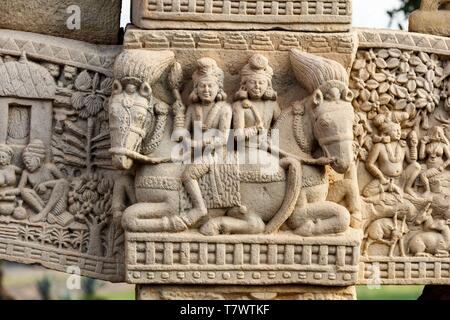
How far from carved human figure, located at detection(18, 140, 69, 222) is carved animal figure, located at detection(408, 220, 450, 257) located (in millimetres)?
1773

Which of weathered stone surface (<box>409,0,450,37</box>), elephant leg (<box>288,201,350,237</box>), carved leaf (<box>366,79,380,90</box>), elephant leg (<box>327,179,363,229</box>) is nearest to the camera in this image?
elephant leg (<box>288,201,350,237</box>)

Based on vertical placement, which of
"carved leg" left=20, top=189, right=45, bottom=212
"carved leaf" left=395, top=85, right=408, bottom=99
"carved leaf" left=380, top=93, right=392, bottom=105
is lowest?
"carved leg" left=20, top=189, right=45, bottom=212

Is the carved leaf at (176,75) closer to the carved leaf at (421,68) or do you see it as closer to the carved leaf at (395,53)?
the carved leaf at (395,53)

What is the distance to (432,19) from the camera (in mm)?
5242

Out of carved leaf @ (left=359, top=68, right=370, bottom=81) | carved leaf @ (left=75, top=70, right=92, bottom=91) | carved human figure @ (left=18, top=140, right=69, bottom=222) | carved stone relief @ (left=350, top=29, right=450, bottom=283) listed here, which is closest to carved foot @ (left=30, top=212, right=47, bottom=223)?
carved human figure @ (left=18, top=140, right=69, bottom=222)

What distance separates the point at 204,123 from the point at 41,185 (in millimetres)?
895

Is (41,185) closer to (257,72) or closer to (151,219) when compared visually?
(151,219)

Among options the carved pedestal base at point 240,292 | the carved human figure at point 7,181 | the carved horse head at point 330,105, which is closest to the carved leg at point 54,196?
the carved human figure at point 7,181

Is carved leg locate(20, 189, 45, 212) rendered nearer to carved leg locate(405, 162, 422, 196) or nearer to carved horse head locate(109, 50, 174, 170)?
carved horse head locate(109, 50, 174, 170)

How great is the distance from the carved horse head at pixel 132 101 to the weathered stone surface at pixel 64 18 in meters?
0.46

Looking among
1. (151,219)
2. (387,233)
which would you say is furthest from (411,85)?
(151,219)

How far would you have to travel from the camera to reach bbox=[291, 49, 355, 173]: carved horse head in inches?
185

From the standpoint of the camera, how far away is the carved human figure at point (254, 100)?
4.76m

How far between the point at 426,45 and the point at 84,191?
6.13 feet
